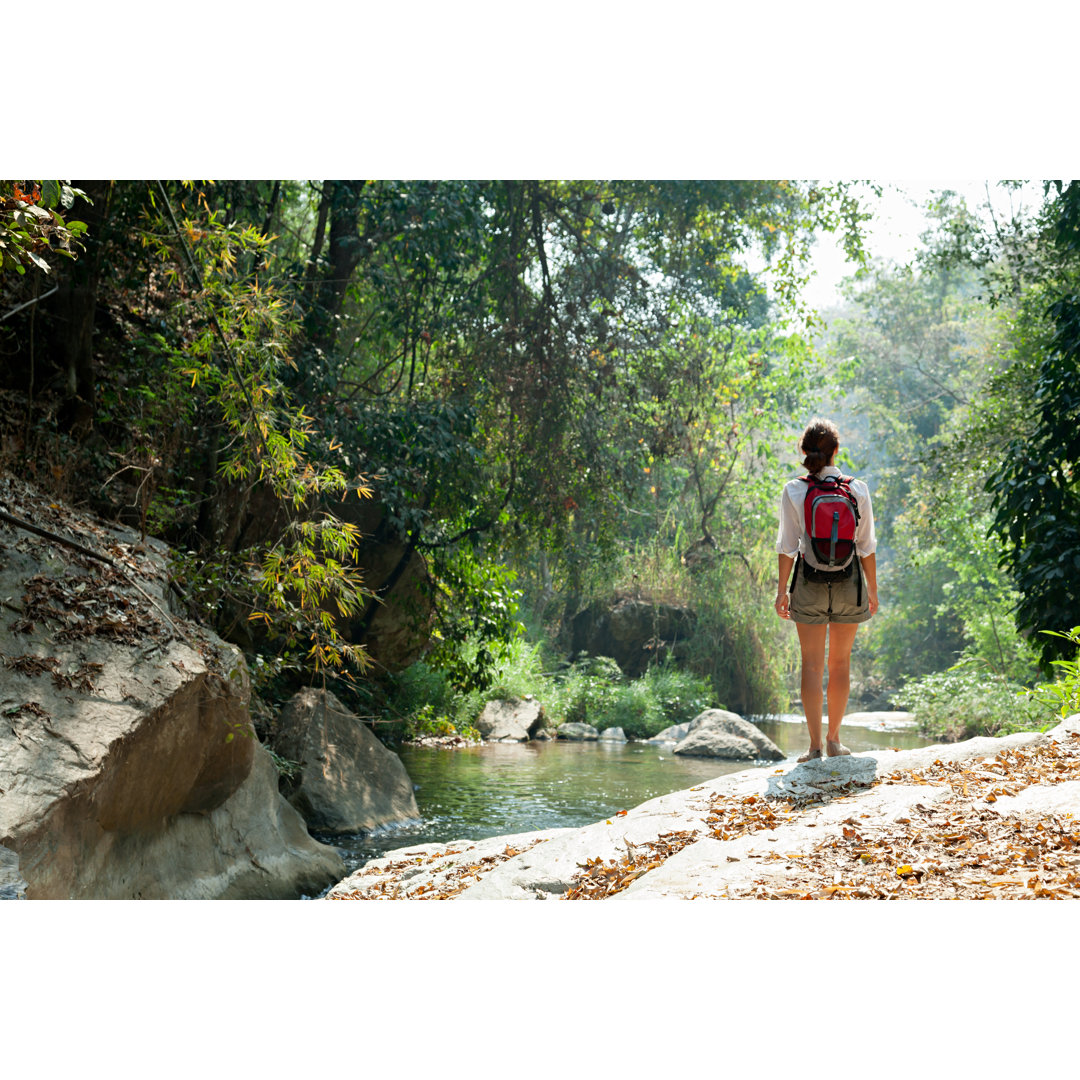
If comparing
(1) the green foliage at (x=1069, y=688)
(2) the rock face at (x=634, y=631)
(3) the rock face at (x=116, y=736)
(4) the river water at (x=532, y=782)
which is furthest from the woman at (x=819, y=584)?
(2) the rock face at (x=634, y=631)

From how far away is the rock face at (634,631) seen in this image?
17203mm

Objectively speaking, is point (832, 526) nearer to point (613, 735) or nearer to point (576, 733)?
point (576, 733)

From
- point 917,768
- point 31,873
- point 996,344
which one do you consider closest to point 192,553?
point 31,873

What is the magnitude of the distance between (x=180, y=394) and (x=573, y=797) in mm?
5040

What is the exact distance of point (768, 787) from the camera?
13.1 feet

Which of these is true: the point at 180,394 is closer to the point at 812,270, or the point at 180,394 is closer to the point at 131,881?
the point at 131,881

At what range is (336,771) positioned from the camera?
6.97 m

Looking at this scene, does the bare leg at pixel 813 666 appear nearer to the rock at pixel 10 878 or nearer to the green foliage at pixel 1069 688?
the green foliage at pixel 1069 688

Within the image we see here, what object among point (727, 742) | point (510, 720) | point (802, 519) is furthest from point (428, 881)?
point (510, 720)

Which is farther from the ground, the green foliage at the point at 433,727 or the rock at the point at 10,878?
the rock at the point at 10,878

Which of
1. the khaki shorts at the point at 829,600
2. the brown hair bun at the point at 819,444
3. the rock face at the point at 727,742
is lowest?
the rock face at the point at 727,742

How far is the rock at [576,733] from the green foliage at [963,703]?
4.78m

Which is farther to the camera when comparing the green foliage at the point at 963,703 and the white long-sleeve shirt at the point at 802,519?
the green foliage at the point at 963,703

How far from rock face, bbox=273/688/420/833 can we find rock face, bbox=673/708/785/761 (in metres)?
5.47
